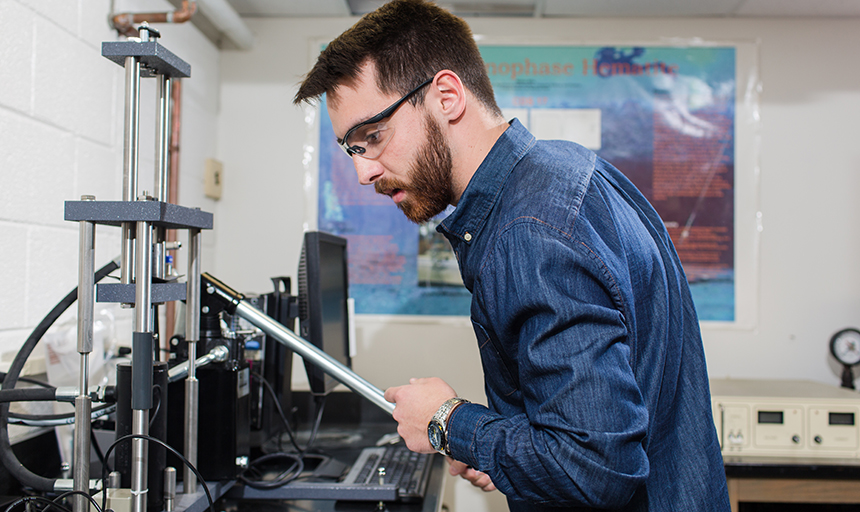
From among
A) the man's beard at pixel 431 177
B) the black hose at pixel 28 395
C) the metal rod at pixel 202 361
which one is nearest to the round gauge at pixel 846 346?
the man's beard at pixel 431 177

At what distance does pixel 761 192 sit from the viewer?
2.11 meters

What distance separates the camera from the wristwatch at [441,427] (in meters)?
0.71

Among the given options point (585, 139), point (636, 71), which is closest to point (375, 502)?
point (585, 139)

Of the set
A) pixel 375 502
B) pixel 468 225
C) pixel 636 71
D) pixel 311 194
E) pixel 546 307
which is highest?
pixel 636 71

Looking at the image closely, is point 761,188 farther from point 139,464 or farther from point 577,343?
point 139,464

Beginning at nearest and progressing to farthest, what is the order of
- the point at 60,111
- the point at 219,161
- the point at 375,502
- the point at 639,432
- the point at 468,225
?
the point at 639,432, the point at 468,225, the point at 375,502, the point at 60,111, the point at 219,161

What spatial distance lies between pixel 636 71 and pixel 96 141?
6.18ft

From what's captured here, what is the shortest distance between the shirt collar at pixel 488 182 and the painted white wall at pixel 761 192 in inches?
54.8

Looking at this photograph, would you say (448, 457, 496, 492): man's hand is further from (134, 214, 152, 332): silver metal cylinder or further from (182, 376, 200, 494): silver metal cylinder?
(134, 214, 152, 332): silver metal cylinder

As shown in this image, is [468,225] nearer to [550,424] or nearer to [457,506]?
[550,424]

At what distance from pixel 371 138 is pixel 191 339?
1.44 feet

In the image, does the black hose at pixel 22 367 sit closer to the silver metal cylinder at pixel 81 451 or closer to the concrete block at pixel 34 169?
the silver metal cylinder at pixel 81 451

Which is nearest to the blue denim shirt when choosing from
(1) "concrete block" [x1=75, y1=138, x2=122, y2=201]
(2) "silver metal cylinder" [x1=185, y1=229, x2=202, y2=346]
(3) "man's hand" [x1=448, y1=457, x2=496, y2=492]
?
(3) "man's hand" [x1=448, y1=457, x2=496, y2=492]

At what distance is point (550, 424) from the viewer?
1.95 ft
